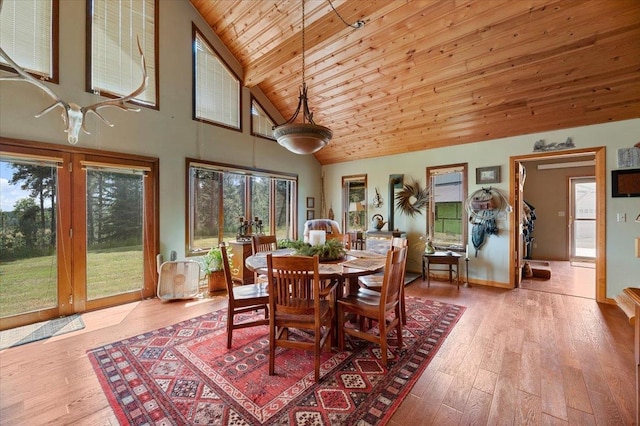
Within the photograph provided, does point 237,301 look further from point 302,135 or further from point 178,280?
point 178,280

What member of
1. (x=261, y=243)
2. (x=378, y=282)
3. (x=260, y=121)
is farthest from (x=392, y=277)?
(x=260, y=121)

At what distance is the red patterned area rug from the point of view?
1640mm

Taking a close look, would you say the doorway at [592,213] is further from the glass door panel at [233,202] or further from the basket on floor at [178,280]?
the basket on floor at [178,280]

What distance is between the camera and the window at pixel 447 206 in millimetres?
4871

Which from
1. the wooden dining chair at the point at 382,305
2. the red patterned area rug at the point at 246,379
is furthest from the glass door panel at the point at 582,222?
the wooden dining chair at the point at 382,305

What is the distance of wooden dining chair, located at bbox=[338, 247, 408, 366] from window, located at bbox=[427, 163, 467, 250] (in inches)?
118

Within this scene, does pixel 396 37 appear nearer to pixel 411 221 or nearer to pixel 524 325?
pixel 411 221

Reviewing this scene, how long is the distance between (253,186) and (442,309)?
12.5ft

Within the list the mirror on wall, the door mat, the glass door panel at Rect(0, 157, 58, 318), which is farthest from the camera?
the mirror on wall

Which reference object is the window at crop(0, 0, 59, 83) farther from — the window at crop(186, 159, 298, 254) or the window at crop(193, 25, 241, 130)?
the window at crop(186, 159, 298, 254)

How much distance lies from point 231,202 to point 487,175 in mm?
4532

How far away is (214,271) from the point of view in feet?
13.5

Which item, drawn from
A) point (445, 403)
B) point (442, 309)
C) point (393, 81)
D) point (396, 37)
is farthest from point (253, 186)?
point (445, 403)

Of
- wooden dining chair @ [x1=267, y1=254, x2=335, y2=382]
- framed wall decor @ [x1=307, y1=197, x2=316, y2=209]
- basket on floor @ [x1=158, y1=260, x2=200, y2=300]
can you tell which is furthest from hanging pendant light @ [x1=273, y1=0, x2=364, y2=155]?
framed wall decor @ [x1=307, y1=197, x2=316, y2=209]
